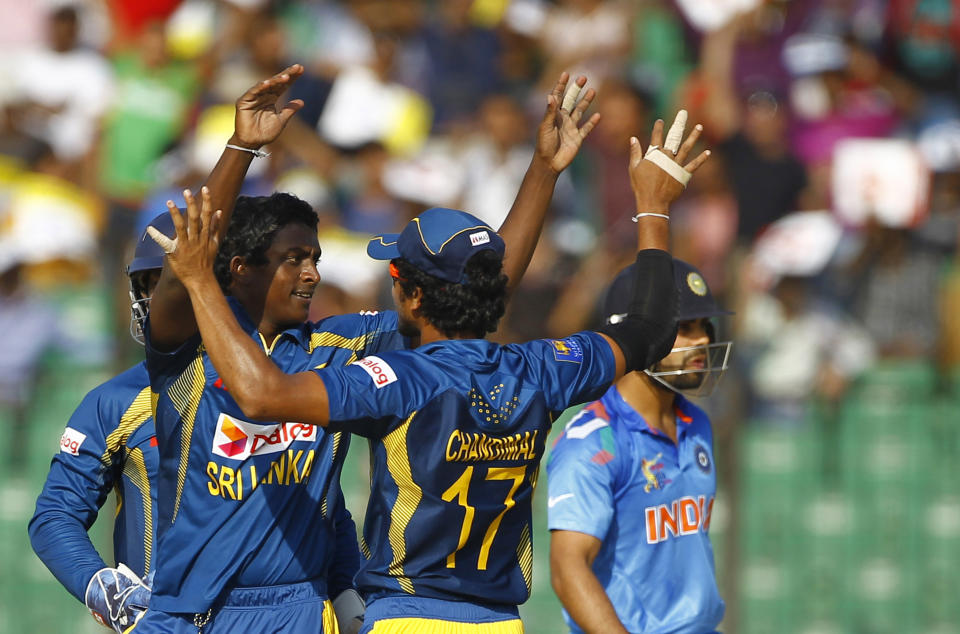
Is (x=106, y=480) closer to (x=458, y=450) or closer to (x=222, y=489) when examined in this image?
(x=222, y=489)

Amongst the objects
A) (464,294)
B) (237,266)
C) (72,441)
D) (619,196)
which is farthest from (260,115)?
(619,196)

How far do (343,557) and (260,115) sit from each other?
1503 mm

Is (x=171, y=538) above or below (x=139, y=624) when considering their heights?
above

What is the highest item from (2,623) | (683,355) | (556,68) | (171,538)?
(556,68)

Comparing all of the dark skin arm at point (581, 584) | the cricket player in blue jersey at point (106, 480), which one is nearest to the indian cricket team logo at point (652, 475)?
the dark skin arm at point (581, 584)

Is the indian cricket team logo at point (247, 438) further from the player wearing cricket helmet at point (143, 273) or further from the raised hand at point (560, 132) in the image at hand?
the raised hand at point (560, 132)

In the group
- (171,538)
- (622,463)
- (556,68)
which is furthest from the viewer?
(556,68)

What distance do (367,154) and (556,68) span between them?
1952 millimetres

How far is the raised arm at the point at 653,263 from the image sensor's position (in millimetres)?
3982

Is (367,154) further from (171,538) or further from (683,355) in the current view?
(171,538)

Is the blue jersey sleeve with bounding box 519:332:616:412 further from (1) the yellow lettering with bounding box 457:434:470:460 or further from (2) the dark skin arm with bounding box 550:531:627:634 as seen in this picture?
(2) the dark skin arm with bounding box 550:531:627:634

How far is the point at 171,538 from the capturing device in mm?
3877

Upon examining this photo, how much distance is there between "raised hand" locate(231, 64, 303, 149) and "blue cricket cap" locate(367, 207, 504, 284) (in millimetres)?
474

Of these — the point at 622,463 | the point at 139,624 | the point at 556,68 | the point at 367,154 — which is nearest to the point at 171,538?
the point at 139,624
